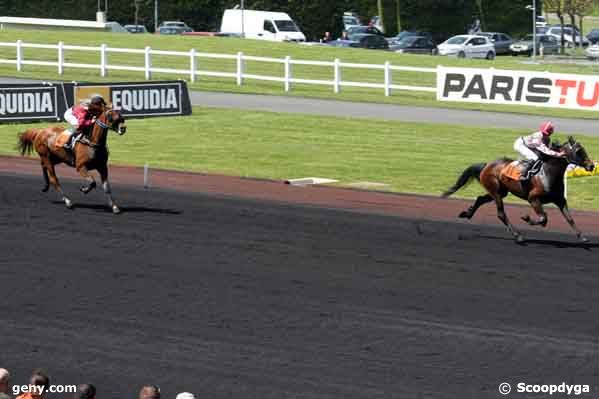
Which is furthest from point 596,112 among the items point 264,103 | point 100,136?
point 100,136

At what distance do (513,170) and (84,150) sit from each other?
22.6ft

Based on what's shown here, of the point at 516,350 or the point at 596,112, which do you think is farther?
the point at 596,112

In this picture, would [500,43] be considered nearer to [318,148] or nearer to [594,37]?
[594,37]

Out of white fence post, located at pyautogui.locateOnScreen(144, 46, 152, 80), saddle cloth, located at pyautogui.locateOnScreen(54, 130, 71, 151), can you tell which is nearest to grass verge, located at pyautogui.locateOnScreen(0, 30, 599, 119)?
white fence post, located at pyautogui.locateOnScreen(144, 46, 152, 80)

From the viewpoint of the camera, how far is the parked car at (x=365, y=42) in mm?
75875

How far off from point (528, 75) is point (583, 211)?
1801 cm

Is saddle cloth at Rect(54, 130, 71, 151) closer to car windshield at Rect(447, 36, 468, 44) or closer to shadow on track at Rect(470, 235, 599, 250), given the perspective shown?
shadow on track at Rect(470, 235, 599, 250)

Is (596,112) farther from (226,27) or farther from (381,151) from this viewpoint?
(226,27)

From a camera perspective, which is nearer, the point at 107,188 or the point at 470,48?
the point at 107,188

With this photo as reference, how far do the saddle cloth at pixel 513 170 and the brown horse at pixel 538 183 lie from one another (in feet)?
0.07

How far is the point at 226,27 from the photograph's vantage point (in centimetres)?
8050

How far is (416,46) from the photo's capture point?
254 ft

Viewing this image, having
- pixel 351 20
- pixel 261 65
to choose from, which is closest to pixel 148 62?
pixel 261 65

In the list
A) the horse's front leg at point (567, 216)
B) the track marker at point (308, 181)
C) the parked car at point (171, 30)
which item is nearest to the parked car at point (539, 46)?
the parked car at point (171, 30)
